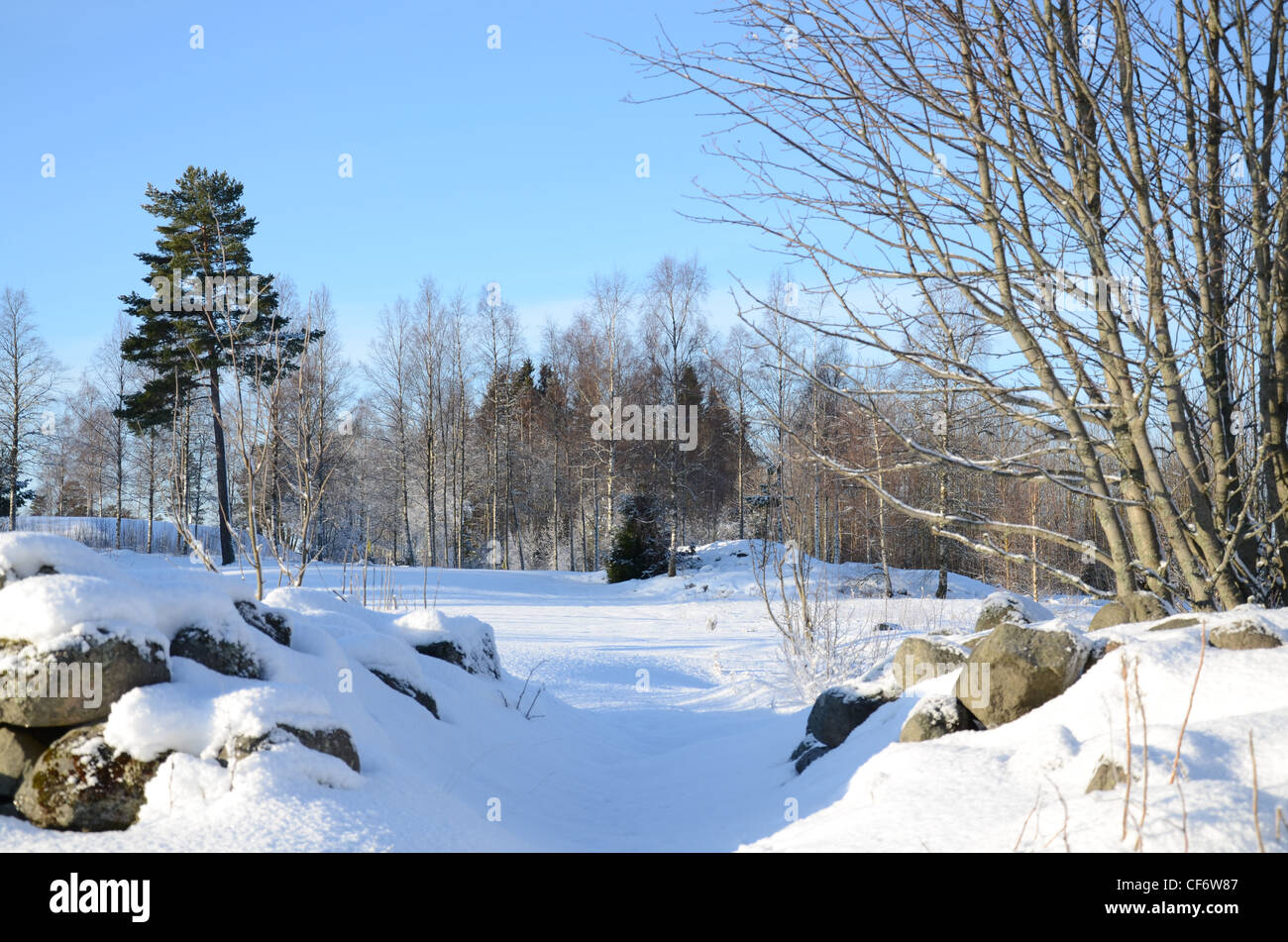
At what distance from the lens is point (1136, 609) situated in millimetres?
4059

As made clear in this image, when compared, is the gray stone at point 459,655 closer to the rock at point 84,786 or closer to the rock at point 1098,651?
the rock at point 84,786

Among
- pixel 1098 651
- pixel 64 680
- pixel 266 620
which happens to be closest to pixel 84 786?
pixel 64 680

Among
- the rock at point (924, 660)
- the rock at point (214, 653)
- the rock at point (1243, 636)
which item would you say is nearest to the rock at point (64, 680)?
the rock at point (214, 653)

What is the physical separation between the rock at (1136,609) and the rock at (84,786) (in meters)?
4.13

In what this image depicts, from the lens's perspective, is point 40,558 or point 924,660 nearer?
point 40,558

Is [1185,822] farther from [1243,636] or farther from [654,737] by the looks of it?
[654,737]

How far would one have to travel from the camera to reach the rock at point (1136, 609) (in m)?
3.95

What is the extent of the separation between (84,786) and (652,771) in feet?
10.8

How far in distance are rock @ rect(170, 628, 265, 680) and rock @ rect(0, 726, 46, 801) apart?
529 millimetres

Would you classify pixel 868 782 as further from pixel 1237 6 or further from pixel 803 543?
pixel 803 543

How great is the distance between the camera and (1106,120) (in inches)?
134

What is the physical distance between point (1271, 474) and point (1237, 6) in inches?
78.6

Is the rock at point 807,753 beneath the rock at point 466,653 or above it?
beneath
